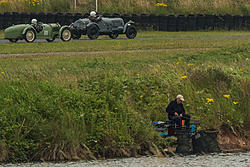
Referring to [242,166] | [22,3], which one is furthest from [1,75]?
[22,3]

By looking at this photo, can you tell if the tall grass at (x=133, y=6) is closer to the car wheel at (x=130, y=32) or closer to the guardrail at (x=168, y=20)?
the guardrail at (x=168, y=20)

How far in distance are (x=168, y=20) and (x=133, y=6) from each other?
476 cm

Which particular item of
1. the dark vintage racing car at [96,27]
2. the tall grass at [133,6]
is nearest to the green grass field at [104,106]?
the dark vintage racing car at [96,27]

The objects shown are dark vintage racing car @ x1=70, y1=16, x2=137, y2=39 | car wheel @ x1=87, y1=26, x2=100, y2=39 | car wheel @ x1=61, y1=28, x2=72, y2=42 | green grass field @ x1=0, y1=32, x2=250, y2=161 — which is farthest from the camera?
car wheel @ x1=87, y1=26, x2=100, y2=39

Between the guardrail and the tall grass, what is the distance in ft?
8.99

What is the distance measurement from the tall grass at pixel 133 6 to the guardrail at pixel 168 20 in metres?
2.74

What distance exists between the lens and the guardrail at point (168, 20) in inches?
1449

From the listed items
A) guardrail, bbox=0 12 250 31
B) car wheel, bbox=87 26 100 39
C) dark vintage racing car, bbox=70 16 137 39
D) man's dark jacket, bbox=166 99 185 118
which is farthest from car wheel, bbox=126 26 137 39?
man's dark jacket, bbox=166 99 185 118

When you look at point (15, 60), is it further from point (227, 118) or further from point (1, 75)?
point (227, 118)

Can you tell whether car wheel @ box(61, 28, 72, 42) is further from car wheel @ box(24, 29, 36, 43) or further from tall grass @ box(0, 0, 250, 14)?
tall grass @ box(0, 0, 250, 14)

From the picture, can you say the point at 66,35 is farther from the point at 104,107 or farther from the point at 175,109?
the point at 175,109

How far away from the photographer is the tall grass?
133ft

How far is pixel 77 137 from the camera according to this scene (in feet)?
37.7

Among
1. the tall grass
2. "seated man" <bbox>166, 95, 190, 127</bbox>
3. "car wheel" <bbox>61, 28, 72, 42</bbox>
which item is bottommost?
"seated man" <bbox>166, 95, 190, 127</bbox>
